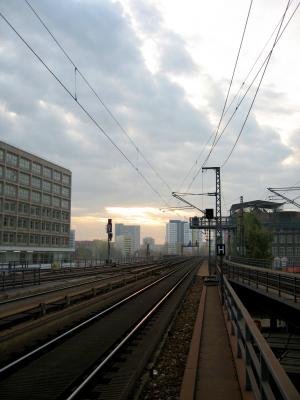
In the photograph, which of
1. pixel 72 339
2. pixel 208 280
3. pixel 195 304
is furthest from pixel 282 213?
Result: pixel 72 339

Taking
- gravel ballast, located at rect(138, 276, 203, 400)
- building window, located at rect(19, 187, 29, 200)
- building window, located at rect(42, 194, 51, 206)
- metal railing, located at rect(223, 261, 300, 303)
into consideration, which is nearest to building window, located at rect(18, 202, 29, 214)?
Answer: building window, located at rect(19, 187, 29, 200)

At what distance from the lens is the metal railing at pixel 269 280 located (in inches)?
658

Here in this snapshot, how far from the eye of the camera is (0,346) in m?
11.3

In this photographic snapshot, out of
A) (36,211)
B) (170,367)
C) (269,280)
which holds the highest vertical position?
(36,211)

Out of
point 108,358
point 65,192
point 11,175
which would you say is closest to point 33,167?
point 11,175

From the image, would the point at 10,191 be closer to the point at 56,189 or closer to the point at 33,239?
the point at 33,239

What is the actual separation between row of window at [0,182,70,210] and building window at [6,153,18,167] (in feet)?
14.6

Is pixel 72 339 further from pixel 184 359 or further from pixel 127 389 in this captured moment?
pixel 127 389

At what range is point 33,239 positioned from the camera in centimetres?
9269

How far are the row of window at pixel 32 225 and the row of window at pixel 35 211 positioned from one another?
1314mm

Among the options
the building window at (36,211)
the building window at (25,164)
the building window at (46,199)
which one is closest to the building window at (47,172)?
the building window at (46,199)

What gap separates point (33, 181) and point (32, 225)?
9.27 metres

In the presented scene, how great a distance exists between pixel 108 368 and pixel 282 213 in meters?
106

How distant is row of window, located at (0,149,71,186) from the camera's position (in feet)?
276
